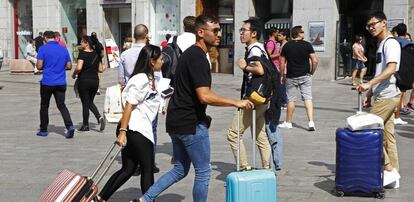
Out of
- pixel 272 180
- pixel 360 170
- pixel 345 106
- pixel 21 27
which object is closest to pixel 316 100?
pixel 345 106

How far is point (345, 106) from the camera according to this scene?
14.8 m

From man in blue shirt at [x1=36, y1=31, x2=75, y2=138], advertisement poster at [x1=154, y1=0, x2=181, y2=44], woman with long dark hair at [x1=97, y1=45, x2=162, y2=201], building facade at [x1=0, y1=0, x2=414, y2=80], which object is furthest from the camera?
advertisement poster at [x1=154, y1=0, x2=181, y2=44]

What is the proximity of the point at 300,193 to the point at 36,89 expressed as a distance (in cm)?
1445

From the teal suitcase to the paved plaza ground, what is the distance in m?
1.56

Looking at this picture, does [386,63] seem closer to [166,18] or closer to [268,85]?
[268,85]

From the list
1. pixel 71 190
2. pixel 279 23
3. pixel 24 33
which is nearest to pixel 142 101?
pixel 71 190

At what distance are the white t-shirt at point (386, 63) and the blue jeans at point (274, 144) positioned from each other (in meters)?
1.33

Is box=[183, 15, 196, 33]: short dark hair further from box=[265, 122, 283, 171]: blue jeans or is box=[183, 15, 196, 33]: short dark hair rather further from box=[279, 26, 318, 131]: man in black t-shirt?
box=[279, 26, 318, 131]: man in black t-shirt

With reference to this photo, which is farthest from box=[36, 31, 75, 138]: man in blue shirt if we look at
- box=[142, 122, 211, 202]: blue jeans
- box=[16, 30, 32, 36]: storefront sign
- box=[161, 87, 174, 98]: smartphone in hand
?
box=[16, 30, 32, 36]: storefront sign

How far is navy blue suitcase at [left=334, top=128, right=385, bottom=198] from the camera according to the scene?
6.32m

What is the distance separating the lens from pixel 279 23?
2403cm

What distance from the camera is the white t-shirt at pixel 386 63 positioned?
668cm

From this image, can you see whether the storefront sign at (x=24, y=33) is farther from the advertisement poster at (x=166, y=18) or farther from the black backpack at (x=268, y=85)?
the black backpack at (x=268, y=85)

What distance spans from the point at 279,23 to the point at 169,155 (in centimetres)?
1572
